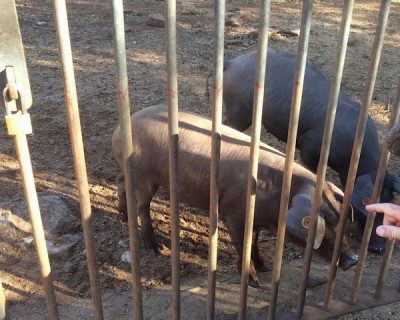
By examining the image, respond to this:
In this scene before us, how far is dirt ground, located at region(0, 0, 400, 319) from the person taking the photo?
3223 millimetres

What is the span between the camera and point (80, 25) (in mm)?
8109

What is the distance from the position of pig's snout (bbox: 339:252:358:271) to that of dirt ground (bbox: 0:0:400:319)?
0.13 m

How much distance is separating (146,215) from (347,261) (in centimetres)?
142

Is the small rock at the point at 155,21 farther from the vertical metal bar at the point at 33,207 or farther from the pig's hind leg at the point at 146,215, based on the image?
the vertical metal bar at the point at 33,207

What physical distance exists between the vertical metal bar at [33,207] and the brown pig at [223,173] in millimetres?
1388

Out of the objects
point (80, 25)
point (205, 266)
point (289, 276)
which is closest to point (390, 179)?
point (289, 276)

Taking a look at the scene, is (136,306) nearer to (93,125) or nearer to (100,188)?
(100,188)

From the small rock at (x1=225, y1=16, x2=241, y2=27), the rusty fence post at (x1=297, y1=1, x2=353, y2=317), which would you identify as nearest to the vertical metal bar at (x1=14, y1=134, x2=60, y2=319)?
Answer: the rusty fence post at (x1=297, y1=1, x2=353, y2=317)

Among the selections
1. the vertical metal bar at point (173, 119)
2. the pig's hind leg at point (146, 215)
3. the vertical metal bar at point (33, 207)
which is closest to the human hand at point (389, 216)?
the vertical metal bar at point (173, 119)

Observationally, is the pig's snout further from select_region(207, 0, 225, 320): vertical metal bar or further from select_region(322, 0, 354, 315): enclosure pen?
select_region(207, 0, 225, 320): vertical metal bar

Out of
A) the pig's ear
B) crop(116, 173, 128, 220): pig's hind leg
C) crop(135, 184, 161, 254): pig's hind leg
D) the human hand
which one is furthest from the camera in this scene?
crop(116, 173, 128, 220): pig's hind leg

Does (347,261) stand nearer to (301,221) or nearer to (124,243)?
(301,221)

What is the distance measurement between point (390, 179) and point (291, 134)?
206 cm

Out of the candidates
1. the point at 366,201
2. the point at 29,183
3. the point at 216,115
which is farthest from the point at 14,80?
the point at 366,201
